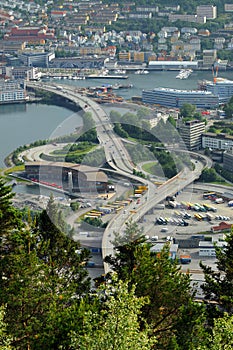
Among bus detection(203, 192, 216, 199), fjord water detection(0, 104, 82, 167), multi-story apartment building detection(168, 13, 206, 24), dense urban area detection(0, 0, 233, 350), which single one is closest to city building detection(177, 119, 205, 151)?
dense urban area detection(0, 0, 233, 350)

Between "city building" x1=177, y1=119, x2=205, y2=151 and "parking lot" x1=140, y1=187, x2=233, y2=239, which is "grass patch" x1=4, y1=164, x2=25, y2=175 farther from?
"parking lot" x1=140, y1=187, x2=233, y2=239

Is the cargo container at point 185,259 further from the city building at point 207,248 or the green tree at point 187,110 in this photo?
the green tree at point 187,110

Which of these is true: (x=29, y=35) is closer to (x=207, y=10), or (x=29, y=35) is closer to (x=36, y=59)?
(x=36, y=59)

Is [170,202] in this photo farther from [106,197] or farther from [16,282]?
[16,282]

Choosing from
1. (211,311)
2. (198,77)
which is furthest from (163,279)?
(198,77)

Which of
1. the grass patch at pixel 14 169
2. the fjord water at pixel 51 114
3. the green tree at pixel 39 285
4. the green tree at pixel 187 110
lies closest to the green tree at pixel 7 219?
the green tree at pixel 39 285
